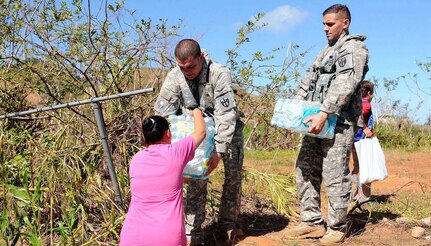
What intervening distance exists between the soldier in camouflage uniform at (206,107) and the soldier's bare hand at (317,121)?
1.81 ft

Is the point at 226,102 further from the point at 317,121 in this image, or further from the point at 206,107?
the point at 317,121

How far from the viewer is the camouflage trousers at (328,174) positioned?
4242mm

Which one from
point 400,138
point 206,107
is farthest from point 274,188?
point 400,138

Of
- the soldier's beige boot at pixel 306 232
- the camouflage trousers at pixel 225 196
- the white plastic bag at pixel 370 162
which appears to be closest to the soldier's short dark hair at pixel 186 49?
the camouflage trousers at pixel 225 196

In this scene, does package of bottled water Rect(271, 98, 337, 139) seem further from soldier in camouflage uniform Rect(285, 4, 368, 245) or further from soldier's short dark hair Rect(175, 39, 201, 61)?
soldier's short dark hair Rect(175, 39, 201, 61)

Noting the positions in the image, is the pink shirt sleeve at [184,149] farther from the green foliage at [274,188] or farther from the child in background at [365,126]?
the child in background at [365,126]

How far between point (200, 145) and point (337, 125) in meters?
1.15

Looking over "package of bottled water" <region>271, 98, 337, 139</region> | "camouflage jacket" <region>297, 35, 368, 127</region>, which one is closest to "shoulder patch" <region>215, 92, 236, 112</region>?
"package of bottled water" <region>271, 98, 337, 139</region>

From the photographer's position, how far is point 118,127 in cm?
497

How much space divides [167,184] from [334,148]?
172cm

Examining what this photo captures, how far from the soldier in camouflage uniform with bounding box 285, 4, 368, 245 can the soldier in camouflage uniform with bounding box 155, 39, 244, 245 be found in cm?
55

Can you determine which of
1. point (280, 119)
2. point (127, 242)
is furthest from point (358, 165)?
point (127, 242)

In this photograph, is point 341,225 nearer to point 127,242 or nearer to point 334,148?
point 334,148

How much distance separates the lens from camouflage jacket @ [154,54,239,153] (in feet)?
12.9
